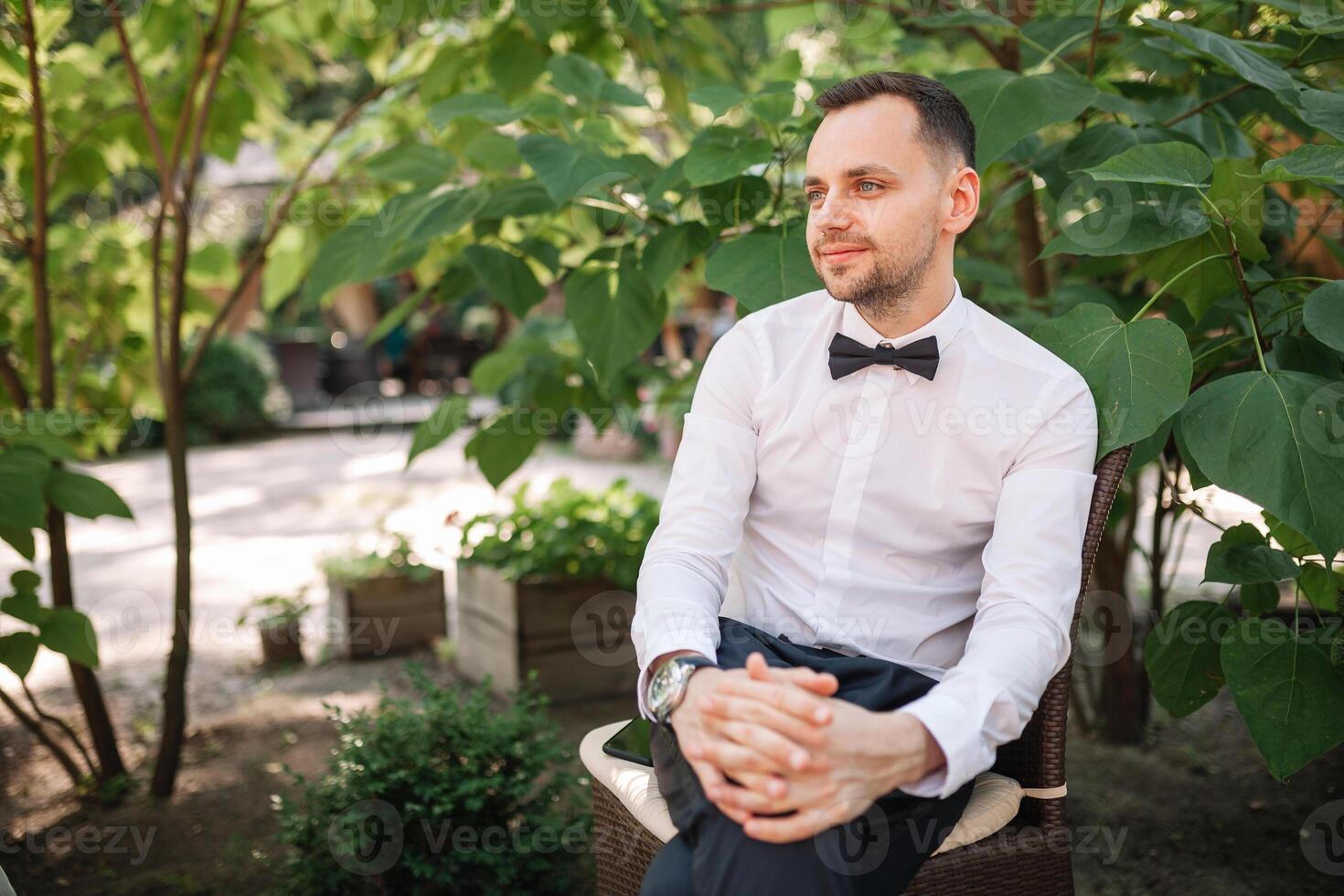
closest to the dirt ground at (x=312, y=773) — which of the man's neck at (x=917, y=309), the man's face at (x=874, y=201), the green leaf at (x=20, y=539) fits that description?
the green leaf at (x=20, y=539)

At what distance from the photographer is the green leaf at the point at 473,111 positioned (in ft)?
5.94

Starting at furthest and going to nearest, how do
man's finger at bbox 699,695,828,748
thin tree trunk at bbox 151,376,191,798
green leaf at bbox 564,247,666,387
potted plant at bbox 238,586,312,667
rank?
potted plant at bbox 238,586,312,667, thin tree trunk at bbox 151,376,191,798, green leaf at bbox 564,247,666,387, man's finger at bbox 699,695,828,748

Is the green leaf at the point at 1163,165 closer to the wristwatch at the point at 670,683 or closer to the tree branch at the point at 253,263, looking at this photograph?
the wristwatch at the point at 670,683

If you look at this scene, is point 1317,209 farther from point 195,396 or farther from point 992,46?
point 195,396

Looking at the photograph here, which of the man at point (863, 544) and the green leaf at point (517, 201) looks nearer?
the man at point (863, 544)

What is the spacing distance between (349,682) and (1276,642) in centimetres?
293

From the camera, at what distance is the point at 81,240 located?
280 centimetres

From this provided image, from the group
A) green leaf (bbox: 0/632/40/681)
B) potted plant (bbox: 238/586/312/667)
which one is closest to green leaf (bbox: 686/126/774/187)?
green leaf (bbox: 0/632/40/681)

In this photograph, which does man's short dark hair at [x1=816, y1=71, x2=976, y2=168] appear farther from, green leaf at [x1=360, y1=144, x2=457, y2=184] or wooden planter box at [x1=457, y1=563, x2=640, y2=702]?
wooden planter box at [x1=457, y1=563, x2=640, y2=702]

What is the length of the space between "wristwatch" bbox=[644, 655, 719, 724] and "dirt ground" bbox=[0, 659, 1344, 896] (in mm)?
1105

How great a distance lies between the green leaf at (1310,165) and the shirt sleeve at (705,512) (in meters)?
0.75

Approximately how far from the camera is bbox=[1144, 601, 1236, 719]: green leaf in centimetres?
175

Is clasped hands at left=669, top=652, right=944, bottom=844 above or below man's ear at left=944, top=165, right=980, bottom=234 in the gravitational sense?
below

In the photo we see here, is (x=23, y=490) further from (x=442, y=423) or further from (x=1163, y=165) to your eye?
(x=1163, y=165)
